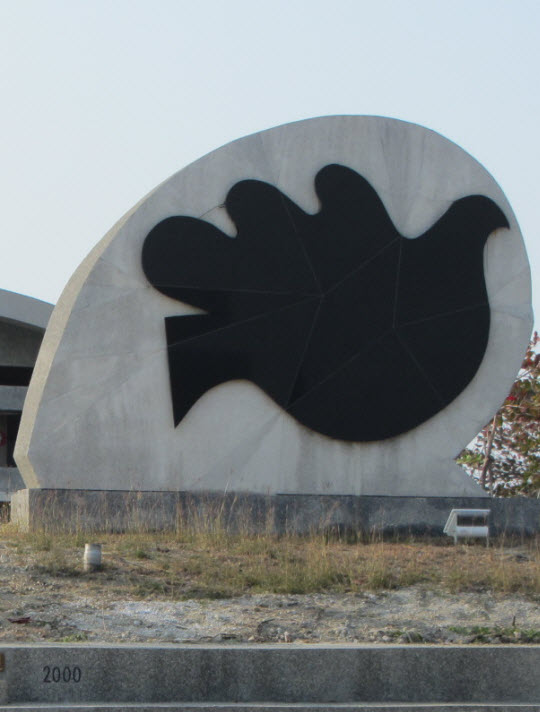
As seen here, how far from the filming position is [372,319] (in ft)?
49.9

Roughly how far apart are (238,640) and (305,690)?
167 centimetres

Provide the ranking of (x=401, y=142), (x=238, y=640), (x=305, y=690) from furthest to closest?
(x=401, y=142) → (x=238, y=640) → (x=305, y=690)

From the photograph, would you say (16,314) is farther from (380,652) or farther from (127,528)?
(380,652)

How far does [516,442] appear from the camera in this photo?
2567 centimetres

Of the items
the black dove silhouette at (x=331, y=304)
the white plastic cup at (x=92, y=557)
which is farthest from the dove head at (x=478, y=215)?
the white plastic cup at (x=92, y=557)

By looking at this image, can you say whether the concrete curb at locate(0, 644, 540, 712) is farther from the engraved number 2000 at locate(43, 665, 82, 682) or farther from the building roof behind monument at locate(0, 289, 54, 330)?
the building roof behind monument at locate(0, 289, 54, 330)

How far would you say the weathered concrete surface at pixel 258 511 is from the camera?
530 inches

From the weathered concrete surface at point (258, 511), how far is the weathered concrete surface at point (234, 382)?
0.32m

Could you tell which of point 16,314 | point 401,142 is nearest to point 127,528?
point 401,142

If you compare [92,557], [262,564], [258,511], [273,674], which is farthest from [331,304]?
[273,674]

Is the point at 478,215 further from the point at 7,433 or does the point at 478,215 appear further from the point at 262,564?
the point at 7,433

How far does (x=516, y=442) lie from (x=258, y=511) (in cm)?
1272

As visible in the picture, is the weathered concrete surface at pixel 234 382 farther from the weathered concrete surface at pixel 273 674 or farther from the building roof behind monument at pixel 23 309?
the building roof behind monument at pixel 23 309

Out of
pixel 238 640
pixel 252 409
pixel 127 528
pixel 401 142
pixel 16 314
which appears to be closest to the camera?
pixel 238 640
